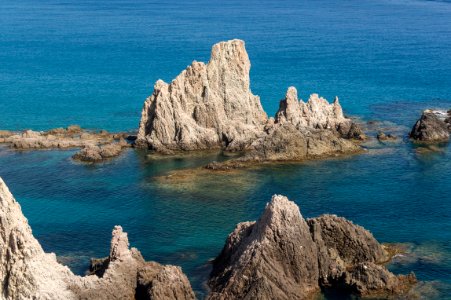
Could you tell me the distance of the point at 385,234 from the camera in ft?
259

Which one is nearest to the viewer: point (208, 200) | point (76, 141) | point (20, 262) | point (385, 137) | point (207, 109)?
point (20, 262)

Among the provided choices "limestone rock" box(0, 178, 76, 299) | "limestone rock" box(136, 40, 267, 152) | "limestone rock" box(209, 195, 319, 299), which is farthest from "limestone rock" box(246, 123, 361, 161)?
"limestone rock" box(0, 178, 76, 299)

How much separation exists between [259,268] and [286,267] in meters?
3.57

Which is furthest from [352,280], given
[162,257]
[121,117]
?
[121,117]

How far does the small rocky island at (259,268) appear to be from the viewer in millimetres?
55375

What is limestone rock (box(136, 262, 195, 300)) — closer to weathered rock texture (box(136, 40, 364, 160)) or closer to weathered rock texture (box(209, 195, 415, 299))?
weathered rock texture (box(209, 195, 415, 299))

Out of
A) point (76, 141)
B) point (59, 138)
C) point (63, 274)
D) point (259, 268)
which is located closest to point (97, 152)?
point (76, 141)

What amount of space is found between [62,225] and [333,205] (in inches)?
1385

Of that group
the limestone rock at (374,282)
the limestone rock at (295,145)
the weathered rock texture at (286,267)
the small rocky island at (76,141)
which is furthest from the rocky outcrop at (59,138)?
the limestone rock at (374,282)

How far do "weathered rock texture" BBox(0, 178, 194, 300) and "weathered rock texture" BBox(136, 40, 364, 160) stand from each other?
47.3 metres

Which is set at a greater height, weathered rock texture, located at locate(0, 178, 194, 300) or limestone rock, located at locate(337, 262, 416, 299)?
weathered rock texture, located at locate(0, 178, 194, 300)

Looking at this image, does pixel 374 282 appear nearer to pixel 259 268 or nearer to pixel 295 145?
pixel 259 268

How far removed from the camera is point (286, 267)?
6362cm

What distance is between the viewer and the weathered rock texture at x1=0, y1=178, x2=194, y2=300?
53219 millimetres
